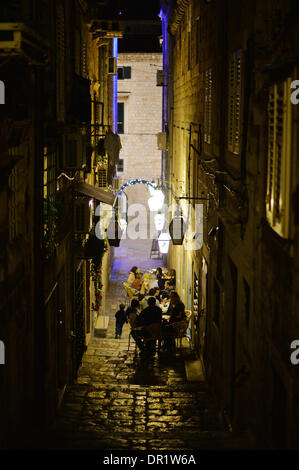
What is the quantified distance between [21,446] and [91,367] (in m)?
7.47

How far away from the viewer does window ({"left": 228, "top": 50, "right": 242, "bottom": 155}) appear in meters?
10.1

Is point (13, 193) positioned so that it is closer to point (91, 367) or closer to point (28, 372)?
point (28, 372)

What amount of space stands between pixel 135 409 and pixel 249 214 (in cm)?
488

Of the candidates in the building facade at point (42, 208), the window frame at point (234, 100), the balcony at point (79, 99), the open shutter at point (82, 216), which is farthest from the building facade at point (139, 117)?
the window frame at point (234, 100)

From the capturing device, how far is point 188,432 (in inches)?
401

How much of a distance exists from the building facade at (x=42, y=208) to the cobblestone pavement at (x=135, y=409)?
46 centimetres

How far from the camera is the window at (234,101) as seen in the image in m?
10.1

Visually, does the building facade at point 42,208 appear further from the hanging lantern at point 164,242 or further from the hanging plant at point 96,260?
the hanging lantern at point 164,242

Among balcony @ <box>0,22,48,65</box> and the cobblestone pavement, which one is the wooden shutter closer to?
the cobblestone pavement

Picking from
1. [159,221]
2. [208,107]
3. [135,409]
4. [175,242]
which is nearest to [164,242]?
[159,221]

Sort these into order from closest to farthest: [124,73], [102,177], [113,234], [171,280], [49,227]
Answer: [49,227]
[113,234]
[102,177]
[171,280]
[124,73]

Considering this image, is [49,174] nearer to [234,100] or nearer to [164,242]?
[234,100]

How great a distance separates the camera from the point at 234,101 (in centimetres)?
1065

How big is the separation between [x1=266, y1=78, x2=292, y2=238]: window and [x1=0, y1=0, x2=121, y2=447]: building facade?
2.58 m
